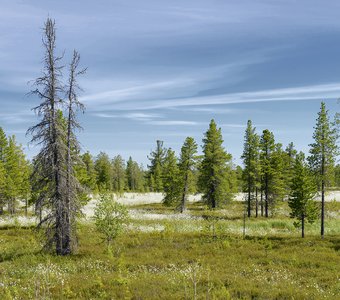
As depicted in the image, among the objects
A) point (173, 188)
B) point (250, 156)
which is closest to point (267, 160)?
point (250, 156)

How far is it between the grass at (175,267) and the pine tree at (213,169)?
17779 millimetres

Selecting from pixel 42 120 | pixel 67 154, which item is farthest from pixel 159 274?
pixel 42 120

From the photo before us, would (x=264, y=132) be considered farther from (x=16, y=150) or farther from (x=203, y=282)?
(x=16, y=150)

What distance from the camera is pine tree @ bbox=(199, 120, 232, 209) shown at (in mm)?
51812

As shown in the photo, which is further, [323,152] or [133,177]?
[133,177]

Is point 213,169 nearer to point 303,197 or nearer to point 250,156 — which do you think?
point 250,156

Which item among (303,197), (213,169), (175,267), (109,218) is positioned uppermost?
(213,169)

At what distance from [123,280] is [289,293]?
724cm

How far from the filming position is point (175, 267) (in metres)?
20.1

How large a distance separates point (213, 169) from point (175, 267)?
32.3 m

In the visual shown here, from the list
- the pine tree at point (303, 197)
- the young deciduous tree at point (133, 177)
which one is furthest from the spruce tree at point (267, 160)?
the young deciduous tree at point (133, 177)

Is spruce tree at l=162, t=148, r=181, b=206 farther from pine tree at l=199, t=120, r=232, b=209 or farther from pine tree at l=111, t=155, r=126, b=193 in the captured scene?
pine tree at l=111, t=155, r=126, b=193

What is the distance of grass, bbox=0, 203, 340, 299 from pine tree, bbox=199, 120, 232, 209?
17.8m

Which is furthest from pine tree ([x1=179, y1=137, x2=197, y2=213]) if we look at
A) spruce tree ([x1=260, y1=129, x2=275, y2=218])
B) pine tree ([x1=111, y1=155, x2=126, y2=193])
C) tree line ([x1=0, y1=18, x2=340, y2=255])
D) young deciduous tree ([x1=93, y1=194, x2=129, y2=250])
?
pine tree ([x1=111, y1=155, x2=126, y2=193])
